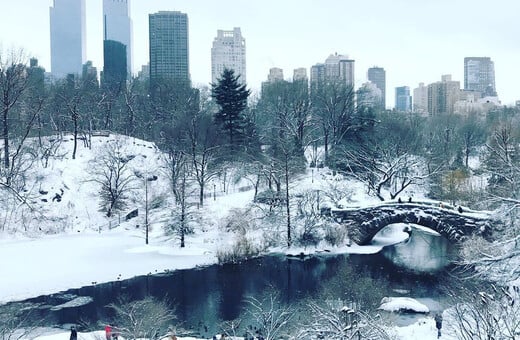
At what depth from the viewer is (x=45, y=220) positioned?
3928cm

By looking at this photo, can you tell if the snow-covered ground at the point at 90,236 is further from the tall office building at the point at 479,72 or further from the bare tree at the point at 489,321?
the tall office building at the point at 479,72

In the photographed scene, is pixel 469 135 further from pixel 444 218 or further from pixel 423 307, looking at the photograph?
pixel 423 307

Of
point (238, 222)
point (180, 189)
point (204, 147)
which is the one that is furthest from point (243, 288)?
point (204, 147)

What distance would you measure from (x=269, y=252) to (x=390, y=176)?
15.0m

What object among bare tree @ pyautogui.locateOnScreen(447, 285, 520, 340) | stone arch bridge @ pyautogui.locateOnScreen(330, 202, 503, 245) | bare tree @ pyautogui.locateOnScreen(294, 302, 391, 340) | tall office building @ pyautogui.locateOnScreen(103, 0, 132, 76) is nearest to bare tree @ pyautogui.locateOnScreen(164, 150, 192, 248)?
stone arch bridge @ pyautogui.locateOnScreen(330, 202, 503, 245)

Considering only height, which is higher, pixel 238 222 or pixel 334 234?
pixel 238 222

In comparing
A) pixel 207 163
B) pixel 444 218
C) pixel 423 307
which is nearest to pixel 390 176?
pixel 444 218

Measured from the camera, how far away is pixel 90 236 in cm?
3850

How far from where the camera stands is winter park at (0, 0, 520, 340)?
21.6 m

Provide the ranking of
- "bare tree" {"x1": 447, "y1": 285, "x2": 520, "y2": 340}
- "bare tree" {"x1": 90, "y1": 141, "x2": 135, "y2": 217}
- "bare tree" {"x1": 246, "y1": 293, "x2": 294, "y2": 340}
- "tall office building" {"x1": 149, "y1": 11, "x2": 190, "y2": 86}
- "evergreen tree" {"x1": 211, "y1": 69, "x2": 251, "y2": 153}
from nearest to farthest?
"bare tree" {"x1": 447, "y1": 285, "x2": 520, "y2": 340}
"bare tree" {"x1": 246, "y1": 293, "x2": 294, "y2": 340}
"bare tree" {"x1": 90, "y1": 141, "x2": 135, "y2": 217}
"evergreen tree" {"x1": 211, "y1": 69, "x2": 251, "y2": 153}
"tall office building" {"x1": 149, "y1": 11, "x2": 190, "y2": 86}

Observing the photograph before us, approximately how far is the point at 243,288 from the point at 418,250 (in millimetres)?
14629

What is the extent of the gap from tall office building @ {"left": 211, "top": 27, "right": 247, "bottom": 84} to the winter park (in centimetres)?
8582

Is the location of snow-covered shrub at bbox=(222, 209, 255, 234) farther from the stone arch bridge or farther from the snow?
the snow

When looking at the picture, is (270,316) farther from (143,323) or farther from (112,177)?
(112,177)
